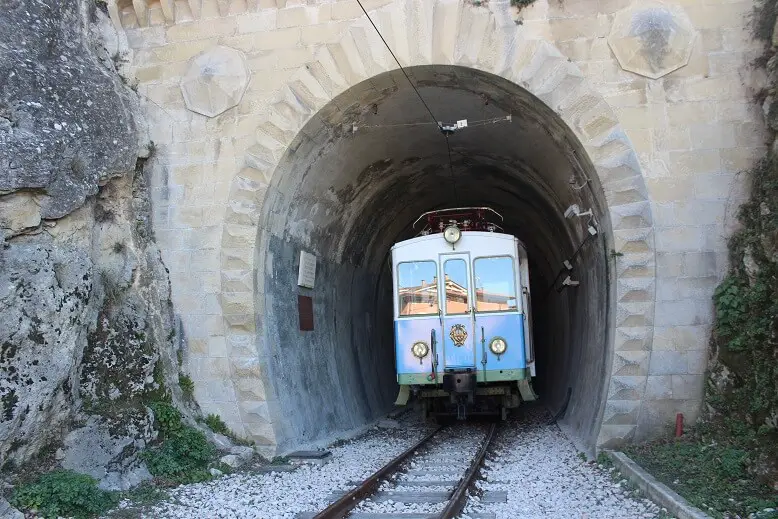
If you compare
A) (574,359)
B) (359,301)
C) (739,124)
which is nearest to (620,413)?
(739,124)

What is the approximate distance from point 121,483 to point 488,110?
7202 millimetres

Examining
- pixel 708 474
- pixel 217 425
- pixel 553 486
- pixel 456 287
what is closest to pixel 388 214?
pixel 456 287

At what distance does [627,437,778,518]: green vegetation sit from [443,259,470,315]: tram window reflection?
3462 mm

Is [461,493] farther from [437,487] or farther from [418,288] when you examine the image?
[418,288]

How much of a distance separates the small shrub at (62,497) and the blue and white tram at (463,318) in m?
5.01

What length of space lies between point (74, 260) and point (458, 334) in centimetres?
551

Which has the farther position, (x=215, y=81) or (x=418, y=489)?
(x=215, y=81)

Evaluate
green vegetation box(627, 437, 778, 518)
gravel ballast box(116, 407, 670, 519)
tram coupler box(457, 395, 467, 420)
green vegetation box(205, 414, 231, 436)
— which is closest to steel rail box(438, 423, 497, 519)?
gravel ballast box(116, 407, 670, 519)

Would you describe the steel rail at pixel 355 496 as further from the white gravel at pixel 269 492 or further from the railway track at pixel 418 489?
the white gravel at pixel 269 492

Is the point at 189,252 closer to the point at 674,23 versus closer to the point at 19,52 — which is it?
the point at 19,52

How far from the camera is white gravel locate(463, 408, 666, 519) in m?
6.47

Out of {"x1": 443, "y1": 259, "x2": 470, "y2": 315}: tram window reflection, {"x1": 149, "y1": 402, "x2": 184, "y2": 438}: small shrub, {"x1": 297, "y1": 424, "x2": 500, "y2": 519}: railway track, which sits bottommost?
{"x1": 297, "y1": 424, "x2": 500, "y2": 519}: railway track

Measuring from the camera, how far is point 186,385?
31.1 ft

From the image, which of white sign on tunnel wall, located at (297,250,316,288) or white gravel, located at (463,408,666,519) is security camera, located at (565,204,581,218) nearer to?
white gravel, located at (463,408,666,519)
